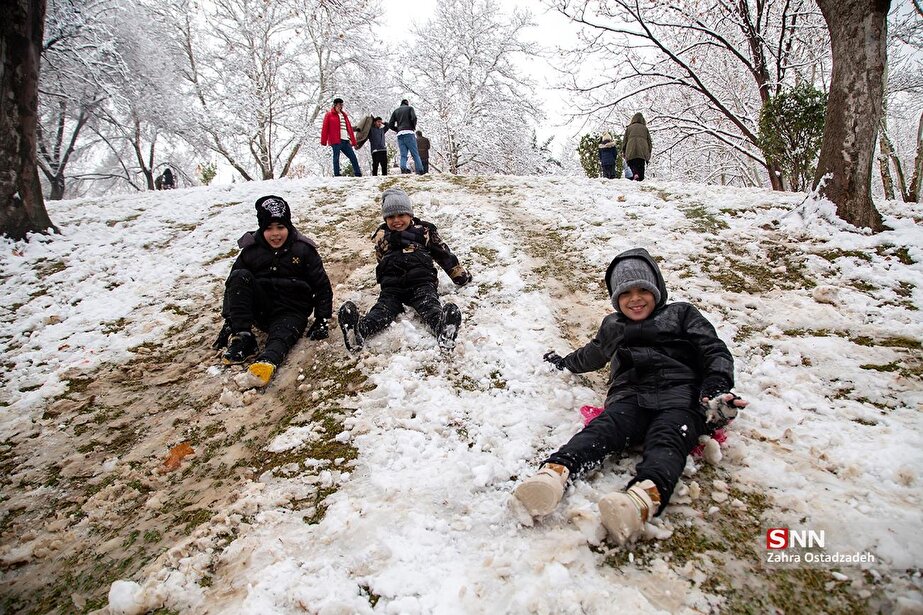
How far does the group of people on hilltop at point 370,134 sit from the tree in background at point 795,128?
6.49 metres

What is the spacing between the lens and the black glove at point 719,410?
203 cm

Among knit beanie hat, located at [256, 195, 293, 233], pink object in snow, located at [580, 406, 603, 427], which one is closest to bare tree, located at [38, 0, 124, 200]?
knit beanie hat, located at [256, 195, 293, 233]

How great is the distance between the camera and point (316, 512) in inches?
77.5

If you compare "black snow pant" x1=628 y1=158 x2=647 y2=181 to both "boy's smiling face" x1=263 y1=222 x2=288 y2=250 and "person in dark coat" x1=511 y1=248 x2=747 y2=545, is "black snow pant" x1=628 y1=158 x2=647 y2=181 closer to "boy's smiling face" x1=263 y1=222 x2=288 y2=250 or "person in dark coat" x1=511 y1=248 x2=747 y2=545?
"person in dark coat" x1=511 y1=248 x2=747 y2=545

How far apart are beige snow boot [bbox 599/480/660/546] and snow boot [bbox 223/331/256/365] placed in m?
2.87

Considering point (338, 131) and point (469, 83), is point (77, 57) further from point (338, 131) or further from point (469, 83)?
point (469, 83)

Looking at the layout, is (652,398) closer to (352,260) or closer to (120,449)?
(120,449)

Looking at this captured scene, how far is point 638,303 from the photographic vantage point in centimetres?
261

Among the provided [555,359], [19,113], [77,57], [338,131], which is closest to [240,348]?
[555,359]

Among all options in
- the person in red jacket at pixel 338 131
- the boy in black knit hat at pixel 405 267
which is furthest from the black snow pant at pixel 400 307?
the person in red jacket at pixel 338 131

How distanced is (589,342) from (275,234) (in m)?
2.64

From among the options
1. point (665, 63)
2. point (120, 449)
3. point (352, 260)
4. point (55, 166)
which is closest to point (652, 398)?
point (120, 449)

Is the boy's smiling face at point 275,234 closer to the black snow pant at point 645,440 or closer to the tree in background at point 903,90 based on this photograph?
the black snow pant at point 645,440

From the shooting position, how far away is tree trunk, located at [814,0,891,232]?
13.5ft
